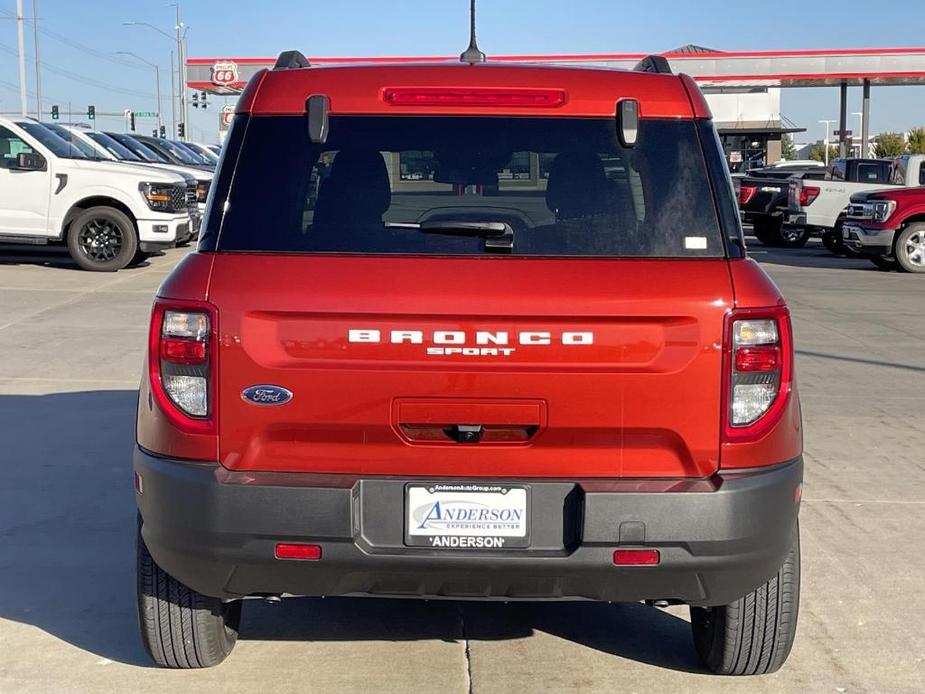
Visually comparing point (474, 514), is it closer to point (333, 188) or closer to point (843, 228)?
point (333, 188)

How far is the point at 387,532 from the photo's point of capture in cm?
359

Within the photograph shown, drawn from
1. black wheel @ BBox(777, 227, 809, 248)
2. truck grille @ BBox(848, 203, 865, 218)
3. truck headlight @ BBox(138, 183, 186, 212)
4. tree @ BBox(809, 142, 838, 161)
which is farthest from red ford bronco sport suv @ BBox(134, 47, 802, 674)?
tree @ BBox(809, 142, 838, 161)

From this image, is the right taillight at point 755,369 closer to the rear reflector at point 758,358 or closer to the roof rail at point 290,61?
the rear reflector at point 758,358

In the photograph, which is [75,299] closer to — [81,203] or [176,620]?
[81,203]

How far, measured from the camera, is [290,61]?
422 centimetres

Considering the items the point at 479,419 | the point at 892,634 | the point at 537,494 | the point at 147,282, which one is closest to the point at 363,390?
the point at 479,419

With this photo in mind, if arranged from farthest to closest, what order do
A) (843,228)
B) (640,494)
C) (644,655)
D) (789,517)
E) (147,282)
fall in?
1. (843,228)
2. (147,282)
3. (644,655)
4. (789,517)
5. (640,494)

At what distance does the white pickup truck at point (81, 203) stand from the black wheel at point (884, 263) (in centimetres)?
1067

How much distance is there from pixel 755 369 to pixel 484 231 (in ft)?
2.73

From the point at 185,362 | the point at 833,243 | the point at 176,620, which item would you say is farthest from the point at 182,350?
the point at 833,243

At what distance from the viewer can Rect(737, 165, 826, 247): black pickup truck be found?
24.7 meters

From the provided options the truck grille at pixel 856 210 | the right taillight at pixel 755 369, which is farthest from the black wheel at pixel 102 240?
the right taillight at pixel 755 369

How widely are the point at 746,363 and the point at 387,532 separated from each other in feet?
3.52

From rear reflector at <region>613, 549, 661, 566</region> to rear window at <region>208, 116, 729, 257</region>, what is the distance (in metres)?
0.81
